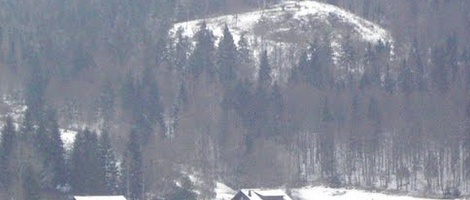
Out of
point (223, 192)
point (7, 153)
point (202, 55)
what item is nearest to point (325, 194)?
point (223, 192)

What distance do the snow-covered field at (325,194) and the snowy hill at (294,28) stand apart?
2851 centimetres

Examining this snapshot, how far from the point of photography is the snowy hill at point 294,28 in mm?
118250

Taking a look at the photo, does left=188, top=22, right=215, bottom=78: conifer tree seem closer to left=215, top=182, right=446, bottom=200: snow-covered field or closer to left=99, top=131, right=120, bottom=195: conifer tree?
left=215, top=182, right=446, bottom=200: snow-covered field

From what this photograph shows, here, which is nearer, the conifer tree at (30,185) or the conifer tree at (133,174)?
the conifer tree at (30,185)

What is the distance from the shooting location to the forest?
8050 cm

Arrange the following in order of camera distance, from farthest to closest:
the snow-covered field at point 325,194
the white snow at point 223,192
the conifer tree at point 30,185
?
the snow-covered field at point 325,194
the white snow at point 223,192
the conifer tree at point 30,185

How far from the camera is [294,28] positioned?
406ft

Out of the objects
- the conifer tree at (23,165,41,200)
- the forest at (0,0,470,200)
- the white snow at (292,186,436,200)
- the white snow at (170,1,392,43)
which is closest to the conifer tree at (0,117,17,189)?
the forest at (0,0,470,200)

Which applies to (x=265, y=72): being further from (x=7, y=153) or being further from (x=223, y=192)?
(x=7, y=153)

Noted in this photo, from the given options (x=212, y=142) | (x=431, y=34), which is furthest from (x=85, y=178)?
(x=431, y=34)

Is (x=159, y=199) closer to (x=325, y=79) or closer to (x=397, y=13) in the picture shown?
(x=325, y=79)

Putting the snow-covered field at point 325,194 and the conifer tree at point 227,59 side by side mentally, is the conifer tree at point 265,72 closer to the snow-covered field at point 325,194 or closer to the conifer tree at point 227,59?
the conifer tree at point 227,59

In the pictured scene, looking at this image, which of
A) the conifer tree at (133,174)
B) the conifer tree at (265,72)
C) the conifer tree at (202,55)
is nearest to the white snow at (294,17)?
the conifer tree at (202,55)

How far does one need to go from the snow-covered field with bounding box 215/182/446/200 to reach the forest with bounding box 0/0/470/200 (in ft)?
2.93
